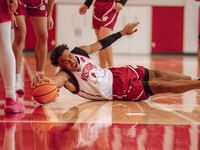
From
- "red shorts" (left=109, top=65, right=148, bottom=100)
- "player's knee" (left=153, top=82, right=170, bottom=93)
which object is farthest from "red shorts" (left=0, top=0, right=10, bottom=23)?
"player's knee" (left=153, top=82, right=170, bottom=93)

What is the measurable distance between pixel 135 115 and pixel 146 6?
547 inches

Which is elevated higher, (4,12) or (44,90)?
(4,12)

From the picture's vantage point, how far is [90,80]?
→ 3.34 metres

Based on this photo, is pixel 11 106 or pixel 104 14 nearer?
pixel 11 106

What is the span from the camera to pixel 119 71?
3555mm

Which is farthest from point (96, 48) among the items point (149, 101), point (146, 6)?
point (146, 6)

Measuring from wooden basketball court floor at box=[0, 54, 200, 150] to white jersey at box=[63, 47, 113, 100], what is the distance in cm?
10

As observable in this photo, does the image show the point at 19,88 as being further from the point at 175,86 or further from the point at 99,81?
the point at 175,86

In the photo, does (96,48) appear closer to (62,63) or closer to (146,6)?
(62,63)

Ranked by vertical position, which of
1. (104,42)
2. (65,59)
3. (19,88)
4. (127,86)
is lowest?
(19,88)

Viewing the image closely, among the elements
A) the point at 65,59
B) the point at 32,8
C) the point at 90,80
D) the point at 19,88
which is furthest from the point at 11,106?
the point at 32,8

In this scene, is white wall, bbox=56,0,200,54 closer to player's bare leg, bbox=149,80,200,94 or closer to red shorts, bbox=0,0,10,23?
player's bare leg, bbox=149,80,200,94

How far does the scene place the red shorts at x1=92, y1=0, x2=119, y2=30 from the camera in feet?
16.0

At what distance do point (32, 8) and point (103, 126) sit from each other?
214cm
